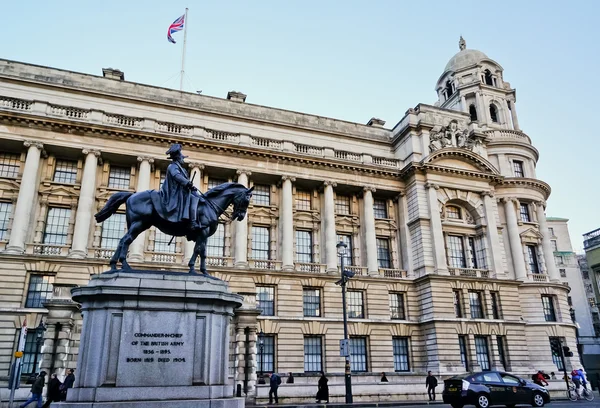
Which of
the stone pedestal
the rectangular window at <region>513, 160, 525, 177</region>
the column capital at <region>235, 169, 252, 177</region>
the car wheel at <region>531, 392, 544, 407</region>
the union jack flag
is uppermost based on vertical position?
the union jack flag

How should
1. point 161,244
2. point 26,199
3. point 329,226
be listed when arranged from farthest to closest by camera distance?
point 329,226 → point 161,244 → point 26,199

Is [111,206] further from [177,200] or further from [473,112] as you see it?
[473,112]

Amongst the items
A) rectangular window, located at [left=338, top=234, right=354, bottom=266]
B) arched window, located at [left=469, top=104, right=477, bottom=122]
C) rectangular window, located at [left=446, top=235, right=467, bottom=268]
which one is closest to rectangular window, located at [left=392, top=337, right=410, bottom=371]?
rectangular window, located at [left=338, top=234, right=354, bottom=266]

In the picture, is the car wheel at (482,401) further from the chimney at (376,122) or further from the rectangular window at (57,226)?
the chimney at (376,122)

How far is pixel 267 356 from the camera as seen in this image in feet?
102

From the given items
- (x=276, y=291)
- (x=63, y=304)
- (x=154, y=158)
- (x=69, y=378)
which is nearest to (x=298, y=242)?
(x=276, y=291)

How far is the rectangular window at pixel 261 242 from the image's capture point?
3481cm

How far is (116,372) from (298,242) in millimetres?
26935

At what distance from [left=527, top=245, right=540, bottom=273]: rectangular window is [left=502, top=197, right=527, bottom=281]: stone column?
164 cm

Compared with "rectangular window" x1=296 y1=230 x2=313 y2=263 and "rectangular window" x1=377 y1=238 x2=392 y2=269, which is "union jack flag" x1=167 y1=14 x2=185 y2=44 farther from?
"rectangular window" x1=377 y1=238 x2=392 y2=269

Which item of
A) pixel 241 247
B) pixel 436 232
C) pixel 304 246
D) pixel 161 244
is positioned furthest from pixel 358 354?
pixel 161 244

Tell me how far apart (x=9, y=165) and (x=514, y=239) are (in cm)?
3959

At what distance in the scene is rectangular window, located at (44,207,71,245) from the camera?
30.6m

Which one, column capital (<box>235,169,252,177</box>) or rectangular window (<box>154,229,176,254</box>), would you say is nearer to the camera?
rectangular window (<box>154,229,176,254</box>)
